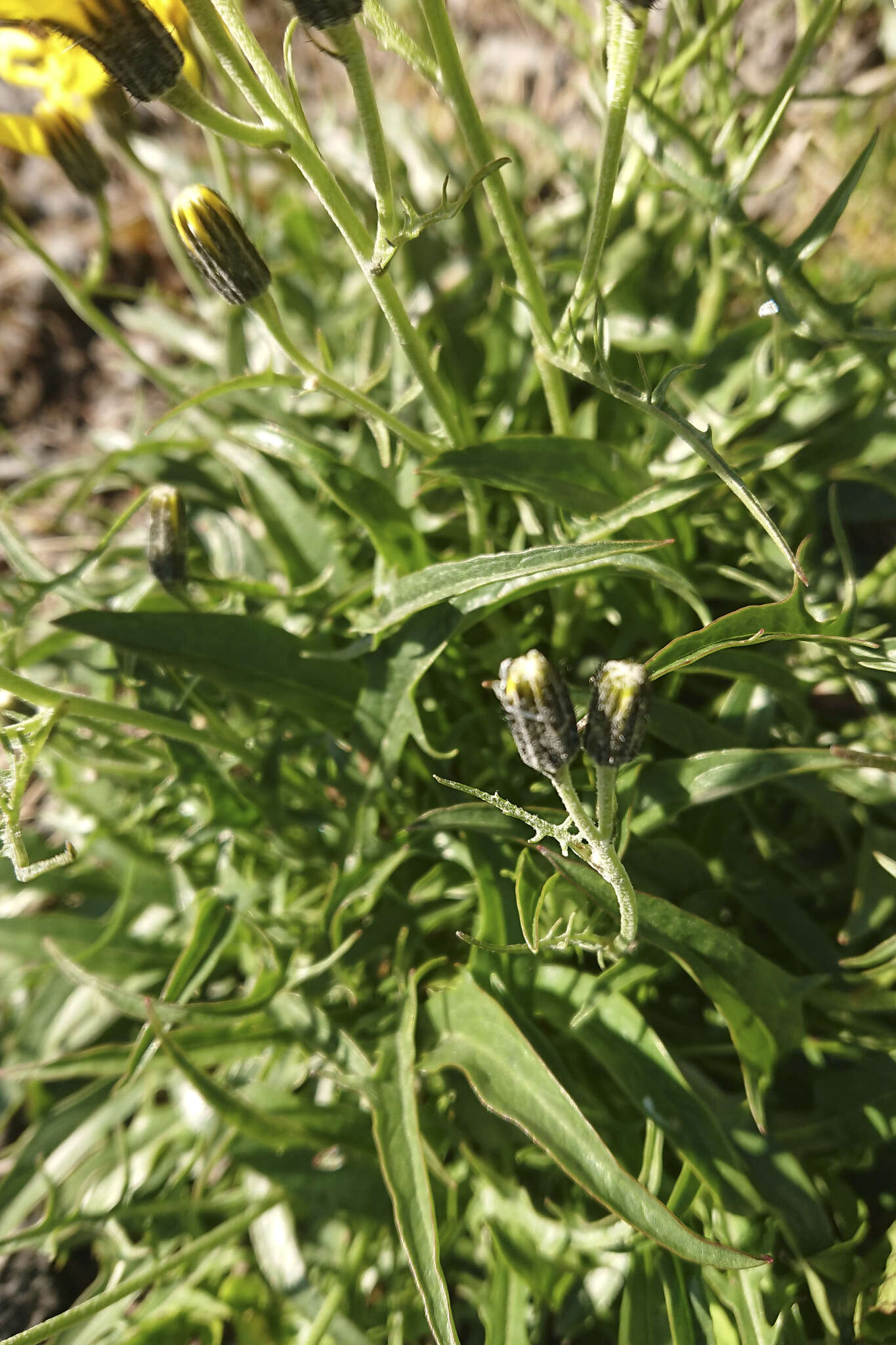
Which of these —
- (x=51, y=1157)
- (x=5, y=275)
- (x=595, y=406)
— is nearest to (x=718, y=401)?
(x=595, y=406)

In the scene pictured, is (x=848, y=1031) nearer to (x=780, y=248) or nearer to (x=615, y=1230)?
(x=615, y=1230)

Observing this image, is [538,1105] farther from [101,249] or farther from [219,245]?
[101,249]

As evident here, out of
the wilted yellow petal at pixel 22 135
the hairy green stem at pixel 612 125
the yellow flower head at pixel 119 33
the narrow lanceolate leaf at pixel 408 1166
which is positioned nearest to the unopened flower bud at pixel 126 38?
the yellow flower head at pixel 119 33

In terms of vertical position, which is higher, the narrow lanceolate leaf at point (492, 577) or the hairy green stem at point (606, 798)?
the narrow lanceolate leaf at point (492, 577)

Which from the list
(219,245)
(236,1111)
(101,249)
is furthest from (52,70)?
(236,1111)

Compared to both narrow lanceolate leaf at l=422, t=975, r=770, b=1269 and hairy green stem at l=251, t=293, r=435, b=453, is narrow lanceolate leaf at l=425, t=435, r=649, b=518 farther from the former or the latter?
narrow lanceolate leaf at l=422, t=975, r=770, b=1269

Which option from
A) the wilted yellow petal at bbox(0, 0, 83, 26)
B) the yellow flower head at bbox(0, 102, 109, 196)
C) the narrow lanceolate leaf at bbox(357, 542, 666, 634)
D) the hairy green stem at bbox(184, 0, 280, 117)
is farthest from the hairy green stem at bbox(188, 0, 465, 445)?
the yellow flower head at bbox(0, 102, 109, 196)

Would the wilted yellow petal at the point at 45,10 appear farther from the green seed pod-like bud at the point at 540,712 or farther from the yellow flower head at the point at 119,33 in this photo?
the green seed pod-like bud at the point at 540,712
